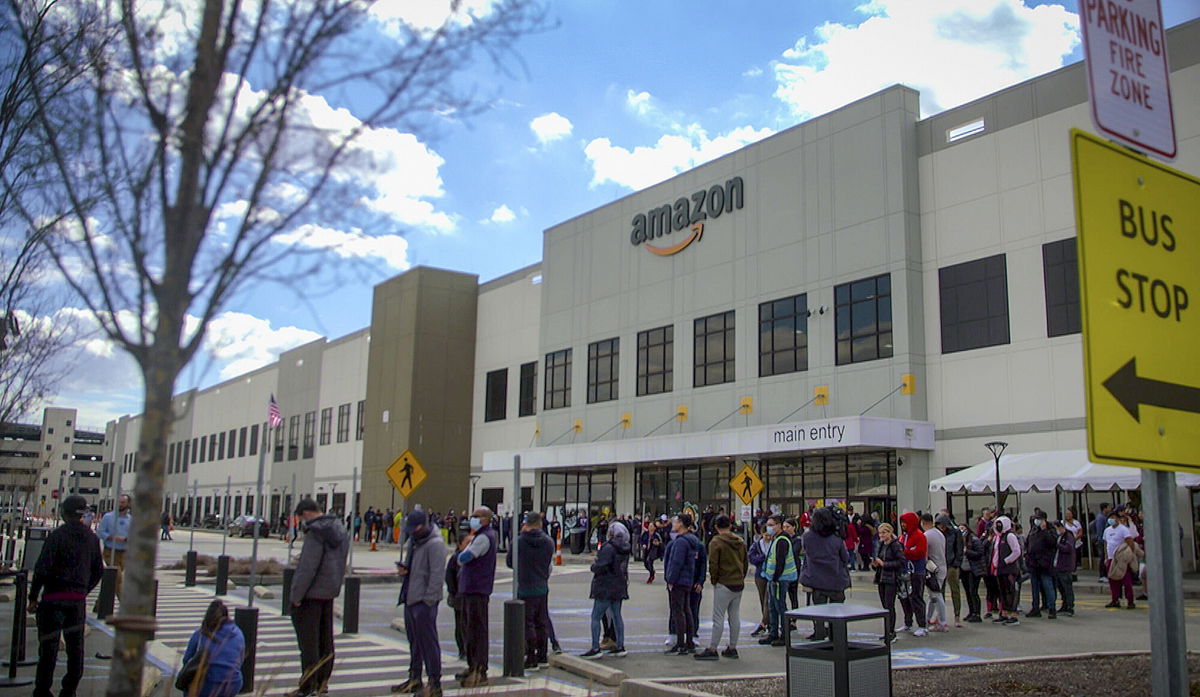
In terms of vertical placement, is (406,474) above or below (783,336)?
below

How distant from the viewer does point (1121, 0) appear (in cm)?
347

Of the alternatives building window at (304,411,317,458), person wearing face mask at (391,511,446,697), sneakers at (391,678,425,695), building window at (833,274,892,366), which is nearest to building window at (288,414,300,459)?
building window at (304,411,317,458)

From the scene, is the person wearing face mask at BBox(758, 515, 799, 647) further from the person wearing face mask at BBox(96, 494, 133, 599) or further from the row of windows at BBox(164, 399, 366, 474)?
the row of windows at BBox(164, 399, 366, 474)

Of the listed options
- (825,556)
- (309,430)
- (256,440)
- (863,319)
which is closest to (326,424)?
(309,430)

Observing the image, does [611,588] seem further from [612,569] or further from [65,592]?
[65,592]

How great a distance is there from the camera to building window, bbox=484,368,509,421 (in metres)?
57.6

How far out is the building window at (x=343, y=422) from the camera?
69.8 m

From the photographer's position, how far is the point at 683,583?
13.6m

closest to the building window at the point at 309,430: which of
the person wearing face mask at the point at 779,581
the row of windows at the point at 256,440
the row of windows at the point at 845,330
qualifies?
the row of windows at the point at 256,440

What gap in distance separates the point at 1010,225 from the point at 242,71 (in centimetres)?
3054

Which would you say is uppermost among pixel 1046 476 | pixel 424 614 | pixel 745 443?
pixel 745 443

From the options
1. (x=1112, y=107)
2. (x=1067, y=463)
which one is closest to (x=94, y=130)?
(x=1112, y=107)

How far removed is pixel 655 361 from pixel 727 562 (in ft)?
103

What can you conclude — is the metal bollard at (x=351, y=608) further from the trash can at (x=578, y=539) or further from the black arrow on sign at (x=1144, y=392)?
the trash can at (x=578, y=539)
